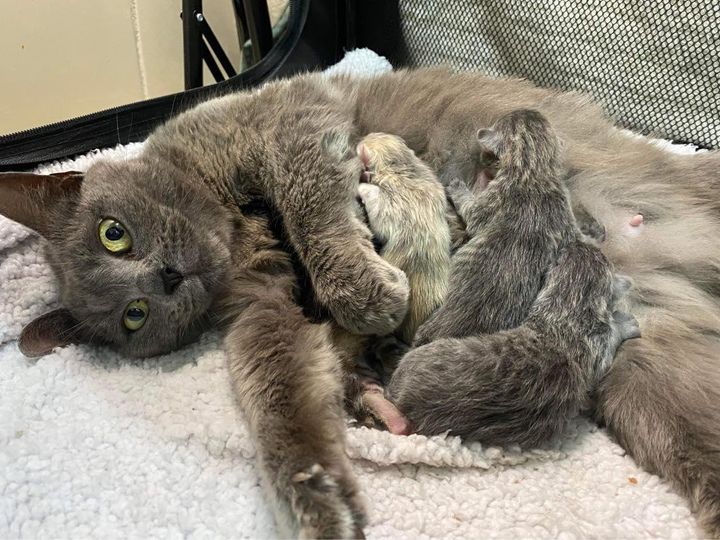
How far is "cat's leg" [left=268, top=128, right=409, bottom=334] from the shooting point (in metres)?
1.23

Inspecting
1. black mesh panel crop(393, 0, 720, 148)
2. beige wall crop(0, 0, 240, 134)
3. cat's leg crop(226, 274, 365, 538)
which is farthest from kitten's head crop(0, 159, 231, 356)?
beige wall crop(0, 0, 240, 134)

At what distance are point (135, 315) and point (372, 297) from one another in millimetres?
519

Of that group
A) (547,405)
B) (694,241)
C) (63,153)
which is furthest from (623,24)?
(63,153)

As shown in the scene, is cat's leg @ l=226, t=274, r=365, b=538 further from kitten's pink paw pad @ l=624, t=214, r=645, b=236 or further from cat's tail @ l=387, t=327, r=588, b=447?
kitten's pink paw pad @ l=624, t=214, r=645, b=236

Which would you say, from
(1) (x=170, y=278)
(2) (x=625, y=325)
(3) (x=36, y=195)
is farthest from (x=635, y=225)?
(3) (x=36, y=195)

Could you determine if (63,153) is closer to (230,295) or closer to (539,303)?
(230,295)

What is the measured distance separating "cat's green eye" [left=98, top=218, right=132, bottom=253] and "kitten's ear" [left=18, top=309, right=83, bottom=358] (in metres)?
0.23

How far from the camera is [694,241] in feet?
4.24

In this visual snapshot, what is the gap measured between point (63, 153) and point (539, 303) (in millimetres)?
1425

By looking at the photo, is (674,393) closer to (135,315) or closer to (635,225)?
(635,225)

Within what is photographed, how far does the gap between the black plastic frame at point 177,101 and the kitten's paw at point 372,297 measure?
1000 mm

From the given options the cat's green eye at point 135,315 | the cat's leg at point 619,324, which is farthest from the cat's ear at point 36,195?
the cat's leg at point 619,324

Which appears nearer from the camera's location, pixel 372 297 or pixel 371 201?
pixel 372 297

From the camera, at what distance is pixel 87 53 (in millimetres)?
2545
